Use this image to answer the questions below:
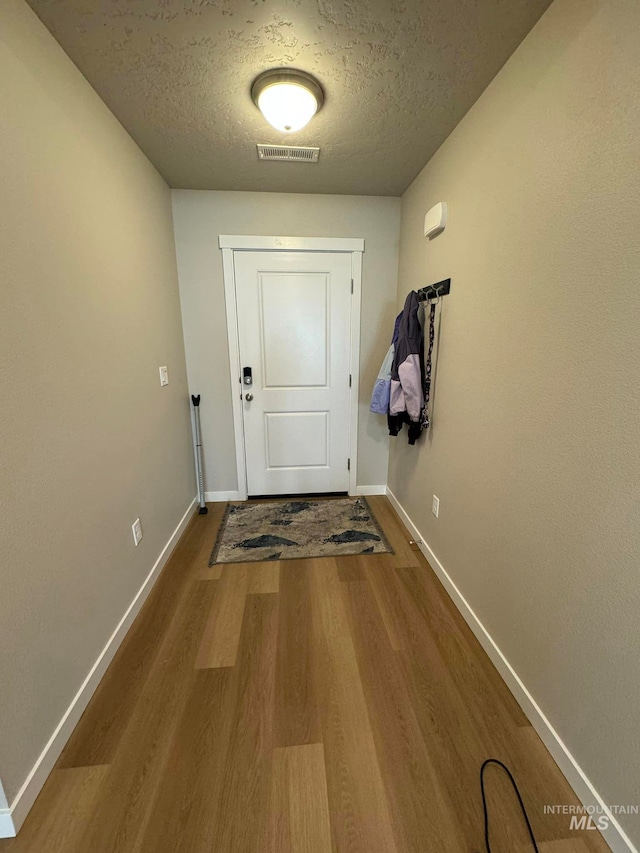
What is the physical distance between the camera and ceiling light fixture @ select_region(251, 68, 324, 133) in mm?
1311

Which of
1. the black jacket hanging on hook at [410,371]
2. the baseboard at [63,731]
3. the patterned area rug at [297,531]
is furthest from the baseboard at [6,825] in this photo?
the black jacket hanging on hook at [410,371]

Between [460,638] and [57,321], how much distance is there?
2.11 meters

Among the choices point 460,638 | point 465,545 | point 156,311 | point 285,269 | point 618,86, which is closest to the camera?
point 618,86

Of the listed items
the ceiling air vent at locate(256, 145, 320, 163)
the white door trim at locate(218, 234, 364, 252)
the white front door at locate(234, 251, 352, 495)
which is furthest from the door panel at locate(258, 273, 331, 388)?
the ceiling air vent at locate(256, 145, 320, 163)

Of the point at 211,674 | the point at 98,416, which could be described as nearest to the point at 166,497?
the point at 98,416

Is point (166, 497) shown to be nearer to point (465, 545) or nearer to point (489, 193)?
point (465, 545)

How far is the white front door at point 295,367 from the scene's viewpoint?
8.07ft

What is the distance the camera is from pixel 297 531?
239cm

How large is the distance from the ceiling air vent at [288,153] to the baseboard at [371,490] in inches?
93.4

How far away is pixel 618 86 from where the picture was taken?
2.78 ft

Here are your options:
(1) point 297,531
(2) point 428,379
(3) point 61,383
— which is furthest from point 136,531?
(2) point 428,379

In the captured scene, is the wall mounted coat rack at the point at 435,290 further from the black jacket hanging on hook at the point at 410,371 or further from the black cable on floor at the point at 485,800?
the black cable on floor at the point at 485,800

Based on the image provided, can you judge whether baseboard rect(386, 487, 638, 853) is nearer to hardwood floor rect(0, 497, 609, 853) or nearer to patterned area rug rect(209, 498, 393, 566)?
hardwood floor rect(0, 497, 609, 853)

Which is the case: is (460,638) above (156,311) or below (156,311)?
below
